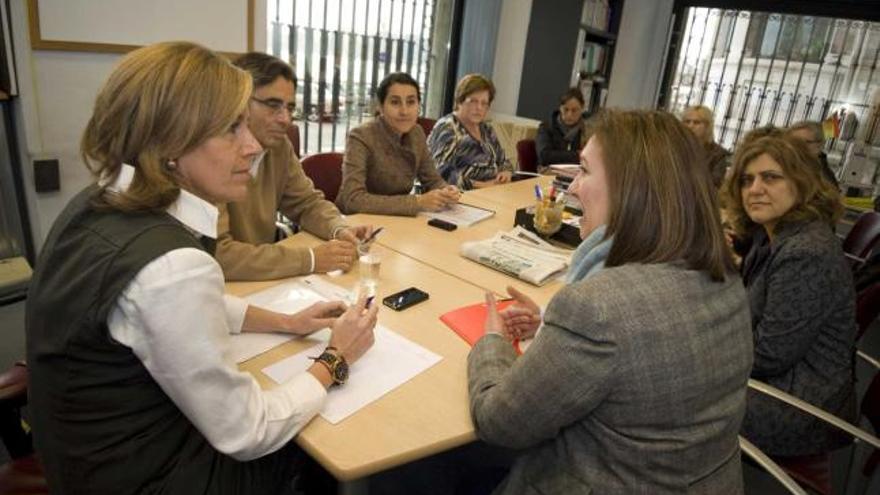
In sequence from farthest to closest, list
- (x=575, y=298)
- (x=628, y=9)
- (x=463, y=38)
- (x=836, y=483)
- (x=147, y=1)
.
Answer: (x=628, y=9), (x=463, y=38), (x=147, y=1), (x=836, y=483), (x=575, y=298)

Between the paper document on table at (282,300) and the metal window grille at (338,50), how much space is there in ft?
6.67

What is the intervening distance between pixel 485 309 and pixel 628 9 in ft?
17.4

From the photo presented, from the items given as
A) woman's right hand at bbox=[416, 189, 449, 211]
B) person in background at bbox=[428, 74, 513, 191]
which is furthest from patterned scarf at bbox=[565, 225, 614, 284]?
person in background at bbox=[428, 74, 513, 191]

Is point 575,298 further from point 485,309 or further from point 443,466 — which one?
point 443,466

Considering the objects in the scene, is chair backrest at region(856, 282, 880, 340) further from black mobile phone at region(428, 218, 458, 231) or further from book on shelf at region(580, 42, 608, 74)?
book on shelf at region(580, 42, 608, 74)

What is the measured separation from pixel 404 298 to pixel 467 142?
6.71 feet

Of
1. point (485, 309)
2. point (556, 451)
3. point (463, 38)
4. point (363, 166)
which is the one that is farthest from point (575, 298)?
point (463, 38)

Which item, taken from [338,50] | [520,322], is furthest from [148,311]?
[338,50]

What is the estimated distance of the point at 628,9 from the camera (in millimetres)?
5758

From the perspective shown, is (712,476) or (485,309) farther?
(485,309)

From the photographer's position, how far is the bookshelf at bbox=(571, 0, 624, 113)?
5.23 metres

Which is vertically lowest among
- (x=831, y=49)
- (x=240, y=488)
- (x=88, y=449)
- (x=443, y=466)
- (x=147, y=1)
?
(x=443, y=466)

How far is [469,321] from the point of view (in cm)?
Answer: 146

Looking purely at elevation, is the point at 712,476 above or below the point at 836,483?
above
